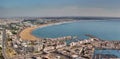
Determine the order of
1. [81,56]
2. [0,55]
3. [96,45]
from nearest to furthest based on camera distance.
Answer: [0,55] → [81,56] → [96,45]

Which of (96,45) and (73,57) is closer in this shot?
(73,57)

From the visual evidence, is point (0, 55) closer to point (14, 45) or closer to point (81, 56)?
point (14, 45)

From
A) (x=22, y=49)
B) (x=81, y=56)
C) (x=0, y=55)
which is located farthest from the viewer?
(x=22, y=49)

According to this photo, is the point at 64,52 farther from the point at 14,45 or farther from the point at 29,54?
the point at 14,45

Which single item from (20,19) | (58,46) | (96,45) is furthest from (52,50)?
(20,19)

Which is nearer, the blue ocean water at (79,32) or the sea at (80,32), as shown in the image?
the sea at (80,32)

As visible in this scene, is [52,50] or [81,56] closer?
[81,56]

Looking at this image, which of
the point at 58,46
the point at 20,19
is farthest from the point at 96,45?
the point at 20,19

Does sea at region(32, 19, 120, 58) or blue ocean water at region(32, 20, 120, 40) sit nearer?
sea at region(32, 19, 120, 58)

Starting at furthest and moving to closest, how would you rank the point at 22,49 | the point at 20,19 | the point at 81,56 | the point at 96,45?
the point at 20,19 < the point at 96,45 < the point at 22,49 < the point at 81,56
